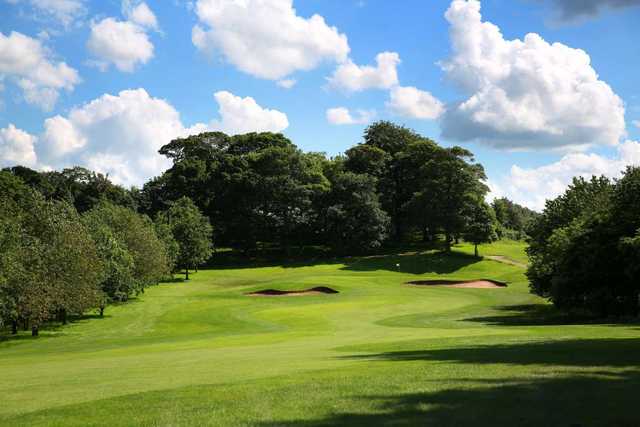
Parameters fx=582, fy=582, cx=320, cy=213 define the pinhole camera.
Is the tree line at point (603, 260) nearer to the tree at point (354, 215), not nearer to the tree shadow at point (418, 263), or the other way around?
the tree shadow at point (418, 263)

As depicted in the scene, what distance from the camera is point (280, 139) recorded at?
112 m

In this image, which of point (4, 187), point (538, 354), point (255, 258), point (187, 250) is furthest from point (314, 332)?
point (4, 187)

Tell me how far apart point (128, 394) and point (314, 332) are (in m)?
20.8

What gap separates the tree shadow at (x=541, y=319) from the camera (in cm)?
3440

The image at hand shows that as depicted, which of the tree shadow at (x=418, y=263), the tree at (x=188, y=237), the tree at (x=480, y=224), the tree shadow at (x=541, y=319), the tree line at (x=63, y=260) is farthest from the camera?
the tree at (x=480, y=224)

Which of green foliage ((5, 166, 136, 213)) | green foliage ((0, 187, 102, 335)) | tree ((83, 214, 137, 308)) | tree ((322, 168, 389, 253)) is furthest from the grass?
green foliage ((5, 166, 136, 213))

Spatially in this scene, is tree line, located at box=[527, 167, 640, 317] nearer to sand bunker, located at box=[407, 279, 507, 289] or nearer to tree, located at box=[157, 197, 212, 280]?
sand bunker, located at box=[407, 279, 507, 289]

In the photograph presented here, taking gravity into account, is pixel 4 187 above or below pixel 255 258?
above

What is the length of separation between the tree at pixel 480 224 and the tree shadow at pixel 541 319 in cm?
3951

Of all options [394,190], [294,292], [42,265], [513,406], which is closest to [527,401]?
[513,406]

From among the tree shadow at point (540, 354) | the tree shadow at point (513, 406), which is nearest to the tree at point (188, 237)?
the tree shadow at point (540, 354)

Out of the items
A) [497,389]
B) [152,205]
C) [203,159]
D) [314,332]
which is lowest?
[314,332]

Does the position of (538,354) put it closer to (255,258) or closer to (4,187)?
(255,258)

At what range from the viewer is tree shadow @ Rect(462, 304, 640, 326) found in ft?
113
